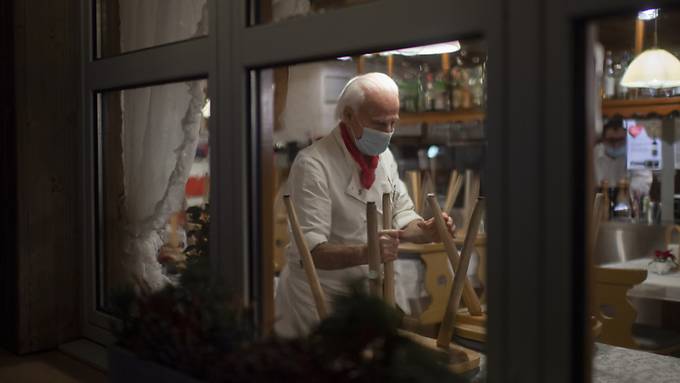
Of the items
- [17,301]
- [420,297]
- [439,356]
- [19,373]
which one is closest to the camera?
[439,356]

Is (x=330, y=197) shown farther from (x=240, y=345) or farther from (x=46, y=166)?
(x=240, y=345)

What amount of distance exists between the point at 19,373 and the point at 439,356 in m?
1.15

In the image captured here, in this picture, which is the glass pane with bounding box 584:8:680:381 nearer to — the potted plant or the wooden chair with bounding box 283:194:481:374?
the wooden chair with bounding box 283:194:481:374

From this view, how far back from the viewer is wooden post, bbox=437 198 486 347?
55.7 inches

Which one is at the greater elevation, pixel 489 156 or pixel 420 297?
pixel 489 156

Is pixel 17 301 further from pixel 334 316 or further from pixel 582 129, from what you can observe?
pixel 582 129

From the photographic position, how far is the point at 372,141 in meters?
1.96

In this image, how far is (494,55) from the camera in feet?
2.83

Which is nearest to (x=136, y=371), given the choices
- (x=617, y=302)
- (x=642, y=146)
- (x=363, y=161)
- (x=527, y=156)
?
(x=527, y=156)

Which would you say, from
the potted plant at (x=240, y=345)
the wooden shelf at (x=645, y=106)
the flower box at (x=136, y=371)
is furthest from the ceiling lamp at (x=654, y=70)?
the flower box at (x=136, y=371)

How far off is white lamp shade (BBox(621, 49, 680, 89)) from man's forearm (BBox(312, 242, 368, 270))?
2074 millimetres

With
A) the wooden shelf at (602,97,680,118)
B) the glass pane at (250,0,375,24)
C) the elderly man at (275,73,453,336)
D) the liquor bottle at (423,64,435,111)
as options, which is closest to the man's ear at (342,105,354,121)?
the elderly man at (275,73,453,336)

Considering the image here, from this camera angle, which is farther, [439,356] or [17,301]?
[17,301]

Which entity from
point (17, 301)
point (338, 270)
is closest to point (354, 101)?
point (338, 270)
